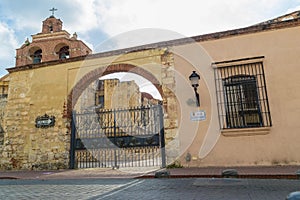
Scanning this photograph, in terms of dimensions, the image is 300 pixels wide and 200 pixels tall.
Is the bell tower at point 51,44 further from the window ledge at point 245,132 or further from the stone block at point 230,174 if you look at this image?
the stone block at point 230,174

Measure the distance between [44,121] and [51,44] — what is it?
15.2 meters

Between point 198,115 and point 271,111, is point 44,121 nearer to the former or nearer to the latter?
point 198,115

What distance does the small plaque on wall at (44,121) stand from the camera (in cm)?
921

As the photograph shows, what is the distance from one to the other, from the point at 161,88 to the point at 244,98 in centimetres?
263

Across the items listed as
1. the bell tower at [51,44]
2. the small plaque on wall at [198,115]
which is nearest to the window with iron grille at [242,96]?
the small plaque on wall at [198,115]

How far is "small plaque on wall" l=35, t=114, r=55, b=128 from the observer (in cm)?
921

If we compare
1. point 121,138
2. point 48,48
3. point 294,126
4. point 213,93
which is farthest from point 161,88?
point 48,48

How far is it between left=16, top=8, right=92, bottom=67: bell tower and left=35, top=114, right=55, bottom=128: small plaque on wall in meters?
12.2

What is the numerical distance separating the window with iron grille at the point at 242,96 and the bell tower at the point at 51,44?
1578 centimetres

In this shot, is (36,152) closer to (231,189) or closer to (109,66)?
(109,66)

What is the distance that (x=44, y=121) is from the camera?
930 centimetres

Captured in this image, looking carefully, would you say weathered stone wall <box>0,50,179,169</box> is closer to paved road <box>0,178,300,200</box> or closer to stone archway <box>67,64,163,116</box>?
stone archway <box>67,64,163,116</box>

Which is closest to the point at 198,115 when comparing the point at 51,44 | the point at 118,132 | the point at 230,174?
the point at 230,174

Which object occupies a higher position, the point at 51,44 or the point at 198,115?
the point at 51,44
